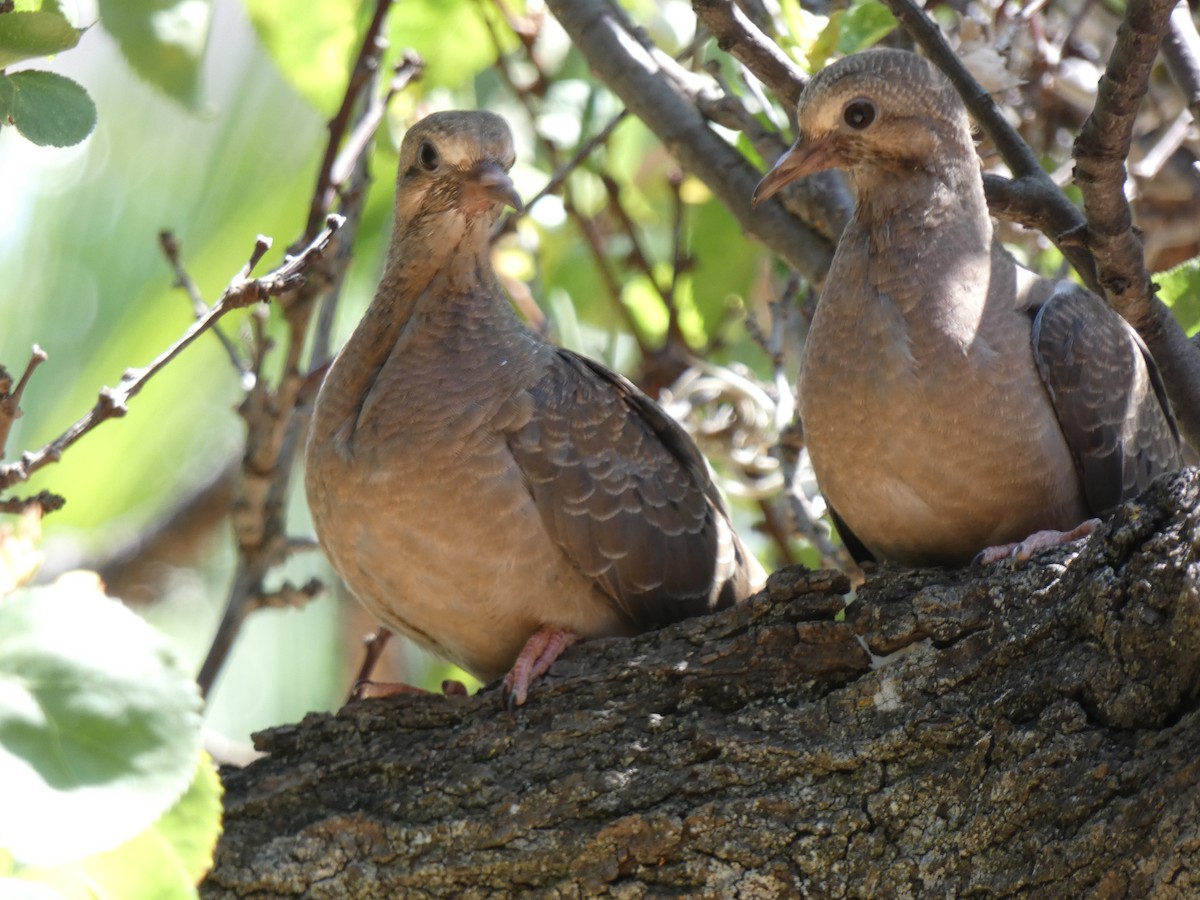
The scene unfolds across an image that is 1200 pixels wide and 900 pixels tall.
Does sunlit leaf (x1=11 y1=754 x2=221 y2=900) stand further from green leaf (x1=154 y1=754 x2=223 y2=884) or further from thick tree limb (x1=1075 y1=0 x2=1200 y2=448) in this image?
thick tree limb (x1=1075 y1=0 x2=1200 y2=448)

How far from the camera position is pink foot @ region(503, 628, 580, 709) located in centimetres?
366

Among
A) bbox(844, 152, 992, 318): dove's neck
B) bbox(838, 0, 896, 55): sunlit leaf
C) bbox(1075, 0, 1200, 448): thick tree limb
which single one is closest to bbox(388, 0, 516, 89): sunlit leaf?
bbox(838, 0, 896, 55): sunlit leaf

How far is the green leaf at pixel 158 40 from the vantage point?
340cm

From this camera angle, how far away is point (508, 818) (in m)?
3.31

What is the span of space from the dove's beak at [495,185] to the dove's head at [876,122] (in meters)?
0.65

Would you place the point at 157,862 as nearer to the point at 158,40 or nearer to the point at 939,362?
the point at 158,40

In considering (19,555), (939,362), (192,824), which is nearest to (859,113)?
(939,362)

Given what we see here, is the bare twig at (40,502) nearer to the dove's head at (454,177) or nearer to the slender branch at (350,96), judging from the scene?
the dove's head at (454,177)

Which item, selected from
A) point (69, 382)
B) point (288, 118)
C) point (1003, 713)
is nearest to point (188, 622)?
point (69, 382)

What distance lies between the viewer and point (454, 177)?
4230mm

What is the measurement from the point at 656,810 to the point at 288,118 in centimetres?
418

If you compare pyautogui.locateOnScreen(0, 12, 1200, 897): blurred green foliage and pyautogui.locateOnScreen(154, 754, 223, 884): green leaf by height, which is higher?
pyautogui.locateOnScreen(0, 12, 1200, 897): blurred green foliage

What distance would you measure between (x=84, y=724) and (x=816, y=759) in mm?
1748

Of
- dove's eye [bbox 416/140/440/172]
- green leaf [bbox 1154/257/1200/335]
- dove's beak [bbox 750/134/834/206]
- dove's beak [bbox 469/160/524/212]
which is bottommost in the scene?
green leaf [bbox 1154/257/1200/335]
